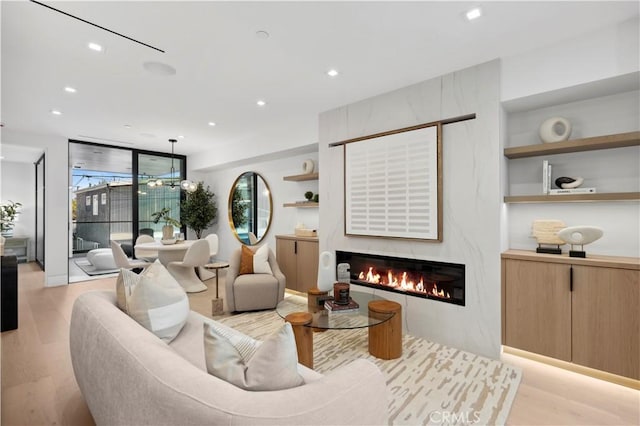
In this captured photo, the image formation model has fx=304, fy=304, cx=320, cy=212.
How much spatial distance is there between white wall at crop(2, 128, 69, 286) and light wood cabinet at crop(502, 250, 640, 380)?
21.6 ft

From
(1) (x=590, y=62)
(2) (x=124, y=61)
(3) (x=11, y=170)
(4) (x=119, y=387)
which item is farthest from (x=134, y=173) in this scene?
(1) (x=590, y=62)

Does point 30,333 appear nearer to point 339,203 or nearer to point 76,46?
point 76,46

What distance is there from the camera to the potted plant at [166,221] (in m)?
5.31

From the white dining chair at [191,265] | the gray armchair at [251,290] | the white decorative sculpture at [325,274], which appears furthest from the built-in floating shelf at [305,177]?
the white decorative sculpture at [325,274]

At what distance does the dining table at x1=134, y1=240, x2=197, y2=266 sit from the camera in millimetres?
4836

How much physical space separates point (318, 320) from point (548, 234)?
214cm

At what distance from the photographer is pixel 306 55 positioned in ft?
8.56

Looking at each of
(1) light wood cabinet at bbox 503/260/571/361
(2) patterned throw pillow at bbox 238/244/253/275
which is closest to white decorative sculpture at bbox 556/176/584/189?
(1) light wood cabinet at bbox 503/260/571/361

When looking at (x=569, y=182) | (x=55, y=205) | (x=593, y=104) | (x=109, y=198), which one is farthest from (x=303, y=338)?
(x=109, y=198)

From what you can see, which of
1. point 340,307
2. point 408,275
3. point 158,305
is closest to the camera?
point 158,305

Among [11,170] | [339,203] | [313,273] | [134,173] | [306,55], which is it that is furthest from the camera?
[11,170]

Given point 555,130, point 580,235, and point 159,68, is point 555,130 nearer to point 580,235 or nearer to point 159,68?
point 580,235

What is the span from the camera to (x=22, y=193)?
7375mm

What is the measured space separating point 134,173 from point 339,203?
15.7 ft
